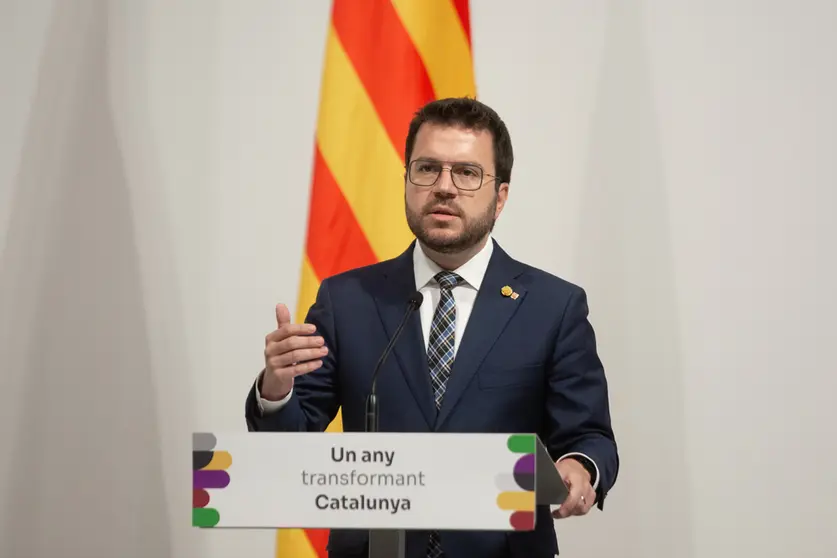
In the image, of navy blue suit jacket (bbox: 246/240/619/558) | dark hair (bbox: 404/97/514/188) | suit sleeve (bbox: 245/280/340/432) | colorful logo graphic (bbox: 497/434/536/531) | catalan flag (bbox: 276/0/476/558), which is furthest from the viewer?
catalan flag (bbox: 276/0/476/558)

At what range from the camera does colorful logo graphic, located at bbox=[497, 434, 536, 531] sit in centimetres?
131

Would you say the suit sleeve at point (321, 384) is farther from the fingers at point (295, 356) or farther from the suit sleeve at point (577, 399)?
the suit sleeve at point (577, 399)

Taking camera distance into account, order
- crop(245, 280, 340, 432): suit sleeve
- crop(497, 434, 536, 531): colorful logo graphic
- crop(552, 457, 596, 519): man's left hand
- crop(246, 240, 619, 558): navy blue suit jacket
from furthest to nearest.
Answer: crop(245, 280, 340, 432): suit sleeve < crop(246, 240, 619, 558): navy blue suit jacket < crop(552, 457, 596, 519): man's left hand < crop(497, 434, 536, 531): colorful logo graphic

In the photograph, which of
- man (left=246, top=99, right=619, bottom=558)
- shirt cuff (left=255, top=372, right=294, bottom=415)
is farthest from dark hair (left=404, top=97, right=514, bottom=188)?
shirt cuff (left=255, top=372, right=294, bottom=415)

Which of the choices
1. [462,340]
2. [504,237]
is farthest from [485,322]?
[504,237]

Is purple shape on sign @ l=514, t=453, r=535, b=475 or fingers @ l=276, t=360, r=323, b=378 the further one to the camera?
fingers @ l=276, t=360, r=323, b=378

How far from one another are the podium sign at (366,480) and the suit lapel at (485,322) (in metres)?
0.58

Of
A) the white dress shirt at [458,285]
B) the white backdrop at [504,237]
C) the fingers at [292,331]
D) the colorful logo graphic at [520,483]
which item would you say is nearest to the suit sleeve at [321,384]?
the white dress shirt at [458,285]

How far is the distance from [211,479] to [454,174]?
98cm

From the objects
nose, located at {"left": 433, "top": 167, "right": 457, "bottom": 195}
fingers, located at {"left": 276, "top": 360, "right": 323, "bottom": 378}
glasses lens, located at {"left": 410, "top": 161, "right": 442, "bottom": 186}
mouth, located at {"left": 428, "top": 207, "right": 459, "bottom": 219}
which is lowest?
fingers, located at {"left": 276, "top": 360, "right": 323, "bottom": 378}

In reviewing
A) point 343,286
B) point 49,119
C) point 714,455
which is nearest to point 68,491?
point 49,119

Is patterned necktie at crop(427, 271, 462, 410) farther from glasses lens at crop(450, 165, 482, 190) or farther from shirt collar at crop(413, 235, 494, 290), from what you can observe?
glasses lens at crop(450, 165, 482, 190)

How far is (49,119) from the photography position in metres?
3.34

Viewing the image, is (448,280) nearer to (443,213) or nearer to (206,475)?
(443,213)
